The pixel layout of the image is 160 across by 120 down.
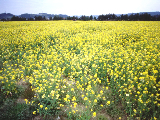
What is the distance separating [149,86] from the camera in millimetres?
3596

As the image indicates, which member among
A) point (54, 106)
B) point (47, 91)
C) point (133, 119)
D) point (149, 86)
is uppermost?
point (149, 86)

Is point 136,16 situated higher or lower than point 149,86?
higher

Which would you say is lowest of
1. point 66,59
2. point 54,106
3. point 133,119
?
point 133,119

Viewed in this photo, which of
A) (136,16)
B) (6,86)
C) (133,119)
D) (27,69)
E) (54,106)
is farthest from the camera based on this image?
(136,16)

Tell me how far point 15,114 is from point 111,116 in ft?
10.2

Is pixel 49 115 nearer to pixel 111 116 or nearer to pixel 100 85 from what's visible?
pixel 111 116

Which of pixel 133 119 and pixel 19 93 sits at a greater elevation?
pixel 19 93

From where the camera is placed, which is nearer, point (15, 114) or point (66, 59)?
point (15, 114)

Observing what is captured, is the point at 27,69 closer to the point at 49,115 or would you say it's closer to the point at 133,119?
the point at 49,115

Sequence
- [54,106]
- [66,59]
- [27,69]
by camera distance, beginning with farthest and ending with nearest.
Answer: [66,59], [27,69], [54,106]

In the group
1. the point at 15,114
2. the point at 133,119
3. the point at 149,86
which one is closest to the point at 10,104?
the point at 15,114

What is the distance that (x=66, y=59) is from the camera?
6.27 m

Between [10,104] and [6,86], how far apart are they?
0.91 metres

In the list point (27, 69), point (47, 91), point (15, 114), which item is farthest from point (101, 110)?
point (27, 69)
